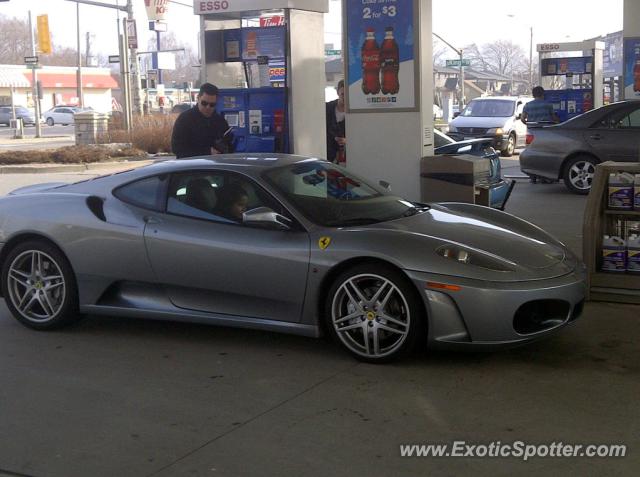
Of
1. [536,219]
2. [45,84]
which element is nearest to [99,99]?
[45,84]

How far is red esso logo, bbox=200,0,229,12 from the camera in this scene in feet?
37.1

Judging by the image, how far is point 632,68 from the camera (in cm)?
1981

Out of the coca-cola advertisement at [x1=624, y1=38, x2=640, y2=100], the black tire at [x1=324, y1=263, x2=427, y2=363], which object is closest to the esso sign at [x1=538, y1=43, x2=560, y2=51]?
the coca-cola advertisement at [x1=624, y1=38, x2=640, y2=100]

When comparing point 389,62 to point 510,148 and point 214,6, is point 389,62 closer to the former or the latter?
point 214,6

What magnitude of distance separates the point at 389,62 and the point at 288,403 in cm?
637

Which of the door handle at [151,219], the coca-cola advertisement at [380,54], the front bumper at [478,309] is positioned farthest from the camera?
the coca-cola advertisement at [380,54]

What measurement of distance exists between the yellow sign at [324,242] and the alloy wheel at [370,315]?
Answer: 27cm

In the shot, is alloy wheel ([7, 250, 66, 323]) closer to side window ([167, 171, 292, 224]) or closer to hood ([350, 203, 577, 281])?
side window ([167, 171, 292, 224])

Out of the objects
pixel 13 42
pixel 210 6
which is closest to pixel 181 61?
pixel 13 42

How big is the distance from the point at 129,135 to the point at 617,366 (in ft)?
78.7

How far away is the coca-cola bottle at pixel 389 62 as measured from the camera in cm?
1032

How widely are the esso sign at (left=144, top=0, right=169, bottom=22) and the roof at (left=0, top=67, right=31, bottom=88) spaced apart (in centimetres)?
2492

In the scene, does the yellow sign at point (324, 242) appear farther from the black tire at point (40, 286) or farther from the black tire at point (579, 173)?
the black tire at point (579, 173)

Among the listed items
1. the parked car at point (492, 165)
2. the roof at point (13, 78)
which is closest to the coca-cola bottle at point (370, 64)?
the parked car at point (492, 165)
